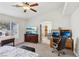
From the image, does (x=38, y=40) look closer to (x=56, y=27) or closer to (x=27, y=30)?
(x=27, y=30)

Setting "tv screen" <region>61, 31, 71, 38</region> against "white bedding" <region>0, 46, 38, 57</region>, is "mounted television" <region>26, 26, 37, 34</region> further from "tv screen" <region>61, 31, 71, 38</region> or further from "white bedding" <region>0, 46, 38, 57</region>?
"white bedding" <region>0, 46, 38, 57</region>

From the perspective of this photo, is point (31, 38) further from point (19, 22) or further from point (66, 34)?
point (66, 34)

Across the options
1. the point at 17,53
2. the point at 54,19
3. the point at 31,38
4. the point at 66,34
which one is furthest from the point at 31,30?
the point at 17,53

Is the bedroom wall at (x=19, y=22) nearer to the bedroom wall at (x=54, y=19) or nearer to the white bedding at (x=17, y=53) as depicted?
the bedroom wall at (x=54, y=19)

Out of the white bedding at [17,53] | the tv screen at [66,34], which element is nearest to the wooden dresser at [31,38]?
the tv screen at [66,34]

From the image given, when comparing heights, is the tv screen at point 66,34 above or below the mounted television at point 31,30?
below

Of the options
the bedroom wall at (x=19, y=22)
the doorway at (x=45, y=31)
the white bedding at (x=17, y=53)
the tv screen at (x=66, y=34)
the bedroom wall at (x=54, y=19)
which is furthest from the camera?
the doorway at (x=45, y=31)

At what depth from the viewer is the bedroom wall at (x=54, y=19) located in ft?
21.7

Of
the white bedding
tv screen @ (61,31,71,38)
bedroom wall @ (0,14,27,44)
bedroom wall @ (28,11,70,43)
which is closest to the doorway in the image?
bedroom wall @ (28,11,70,43)

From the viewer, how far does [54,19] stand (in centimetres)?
692

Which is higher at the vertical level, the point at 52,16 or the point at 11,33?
the point at 52,16

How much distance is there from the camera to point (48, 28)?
7000mm

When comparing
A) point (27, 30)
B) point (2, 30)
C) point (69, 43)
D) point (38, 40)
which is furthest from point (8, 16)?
point (69, 43)

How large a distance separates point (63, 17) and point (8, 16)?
3.91m
